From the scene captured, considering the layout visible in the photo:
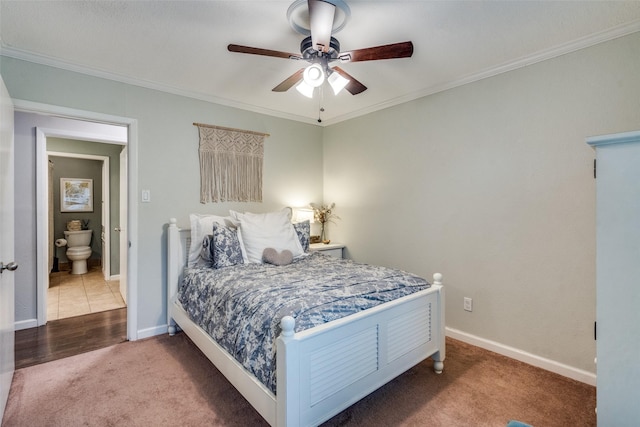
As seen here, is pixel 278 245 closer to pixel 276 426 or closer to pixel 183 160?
pixel 183 160

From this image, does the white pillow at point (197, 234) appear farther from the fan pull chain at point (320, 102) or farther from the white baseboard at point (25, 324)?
the white baseboard at point (25, 324)

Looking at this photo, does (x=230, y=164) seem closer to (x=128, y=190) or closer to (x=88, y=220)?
(x=128, y=190)

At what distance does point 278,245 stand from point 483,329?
1939 millimetres

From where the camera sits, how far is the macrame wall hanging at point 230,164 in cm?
324

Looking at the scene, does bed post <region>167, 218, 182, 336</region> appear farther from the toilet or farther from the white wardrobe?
the toilet

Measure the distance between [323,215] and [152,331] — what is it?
7.49ft

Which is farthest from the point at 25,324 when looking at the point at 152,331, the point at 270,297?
the point at 270,297

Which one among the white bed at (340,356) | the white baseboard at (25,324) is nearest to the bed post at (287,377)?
the white bed at (340,356)

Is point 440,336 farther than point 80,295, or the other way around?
point 80,295

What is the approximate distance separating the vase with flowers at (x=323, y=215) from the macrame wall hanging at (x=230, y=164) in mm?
800

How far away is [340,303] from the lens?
1.74 meters

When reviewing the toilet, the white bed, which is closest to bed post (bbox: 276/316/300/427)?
the white bed

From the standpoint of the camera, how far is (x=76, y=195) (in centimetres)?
584

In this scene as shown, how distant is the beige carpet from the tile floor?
4.42 feet
